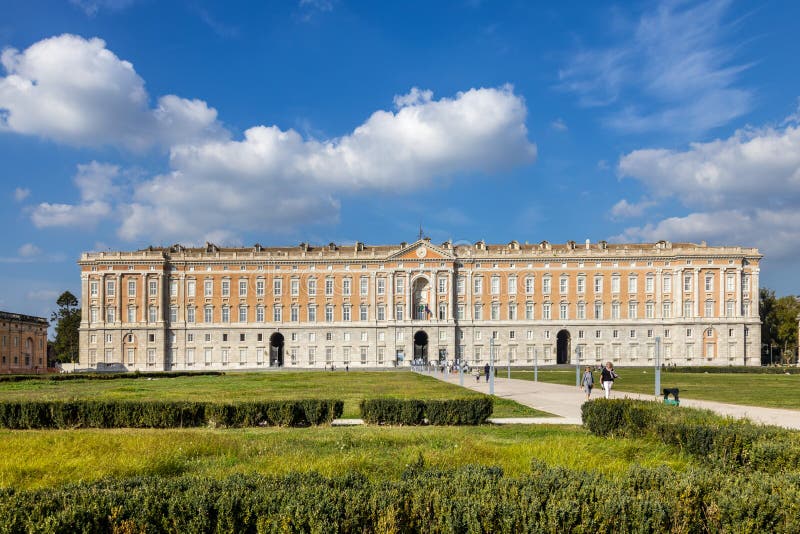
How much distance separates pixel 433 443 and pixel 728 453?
19.2 feet

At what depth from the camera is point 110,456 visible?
444 inches

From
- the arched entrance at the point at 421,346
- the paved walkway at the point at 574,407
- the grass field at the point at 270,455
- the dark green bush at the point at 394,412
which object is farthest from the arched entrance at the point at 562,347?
the grass field at the point at 270,455

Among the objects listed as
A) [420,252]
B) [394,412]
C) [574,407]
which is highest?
[420,252]

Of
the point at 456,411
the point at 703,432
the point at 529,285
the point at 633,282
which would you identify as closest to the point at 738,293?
the point at 633,282

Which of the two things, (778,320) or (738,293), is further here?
(778,320)

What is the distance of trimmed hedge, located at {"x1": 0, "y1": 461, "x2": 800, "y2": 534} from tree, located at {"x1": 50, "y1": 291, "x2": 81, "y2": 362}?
103 meters

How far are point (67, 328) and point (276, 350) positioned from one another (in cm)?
3912

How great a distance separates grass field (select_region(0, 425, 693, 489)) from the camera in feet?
33.7

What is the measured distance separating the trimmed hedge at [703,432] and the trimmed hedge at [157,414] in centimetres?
811

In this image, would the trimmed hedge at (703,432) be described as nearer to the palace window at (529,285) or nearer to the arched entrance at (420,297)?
the arched entrance at (420,297)

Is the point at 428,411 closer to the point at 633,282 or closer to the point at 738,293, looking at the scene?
the point at 633,282

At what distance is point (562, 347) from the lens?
85312mm

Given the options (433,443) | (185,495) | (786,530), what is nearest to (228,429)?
(433,443)

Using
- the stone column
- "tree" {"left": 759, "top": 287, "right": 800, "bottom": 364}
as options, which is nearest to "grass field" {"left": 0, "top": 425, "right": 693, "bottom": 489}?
the stone column
